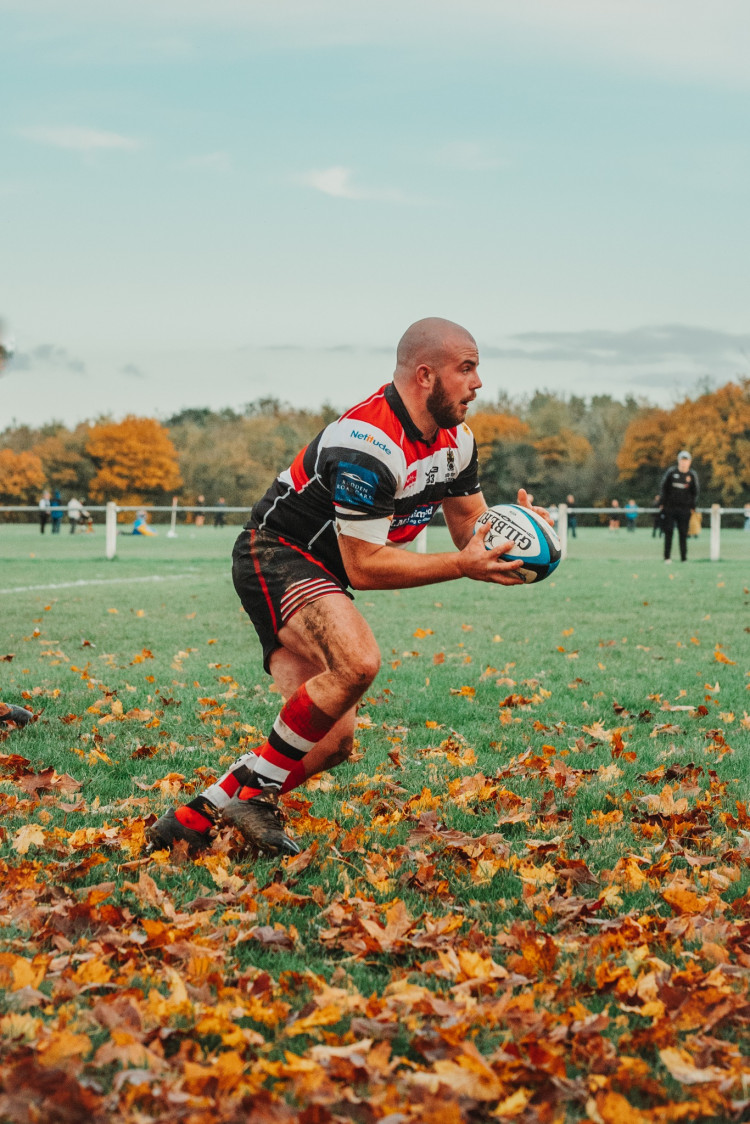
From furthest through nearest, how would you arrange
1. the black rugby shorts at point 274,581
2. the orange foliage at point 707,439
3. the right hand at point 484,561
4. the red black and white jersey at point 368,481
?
the orange foliage at point 707,439, the black rugby shorts at point 274,581, the red black and white jersey at point 368,481, the right hand at point 484,561

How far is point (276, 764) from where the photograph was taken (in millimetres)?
4328

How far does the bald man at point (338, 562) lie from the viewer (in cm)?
418

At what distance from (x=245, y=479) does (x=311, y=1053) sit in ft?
271

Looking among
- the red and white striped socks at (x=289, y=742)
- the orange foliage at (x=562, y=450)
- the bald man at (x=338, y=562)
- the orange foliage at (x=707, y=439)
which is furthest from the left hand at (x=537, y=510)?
the orange foliage at (x=562, y=450)

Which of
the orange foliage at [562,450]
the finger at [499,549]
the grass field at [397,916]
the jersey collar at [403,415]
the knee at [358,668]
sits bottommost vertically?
the grass field at [397,916]

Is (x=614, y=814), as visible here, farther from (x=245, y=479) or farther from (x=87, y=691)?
(x=245, y=479)

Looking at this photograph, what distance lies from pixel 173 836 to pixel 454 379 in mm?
2182

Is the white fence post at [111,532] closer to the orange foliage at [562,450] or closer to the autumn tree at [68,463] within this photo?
the autumn tree at [68,463]

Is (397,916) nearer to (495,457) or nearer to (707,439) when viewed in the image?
(707,439)

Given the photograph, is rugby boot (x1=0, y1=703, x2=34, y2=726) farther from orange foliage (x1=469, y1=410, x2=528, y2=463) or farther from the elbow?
orange foliage (x1=469, y1=410, x2=528, y2=463)

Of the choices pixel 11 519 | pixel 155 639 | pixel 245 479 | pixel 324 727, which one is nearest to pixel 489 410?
pixel 245 479

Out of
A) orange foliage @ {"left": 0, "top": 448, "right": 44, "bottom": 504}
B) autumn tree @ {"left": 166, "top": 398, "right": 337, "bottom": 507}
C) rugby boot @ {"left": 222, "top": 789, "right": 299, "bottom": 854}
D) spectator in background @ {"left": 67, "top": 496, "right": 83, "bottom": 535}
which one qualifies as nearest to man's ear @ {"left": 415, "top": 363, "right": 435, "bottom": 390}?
rugby boot @ {"left": 222, "top": 789, "right": 299, "bottom": 854}

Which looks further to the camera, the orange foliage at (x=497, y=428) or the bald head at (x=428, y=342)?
the orange foliage at (x=497, y=428)

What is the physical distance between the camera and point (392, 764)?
5.75 meters
